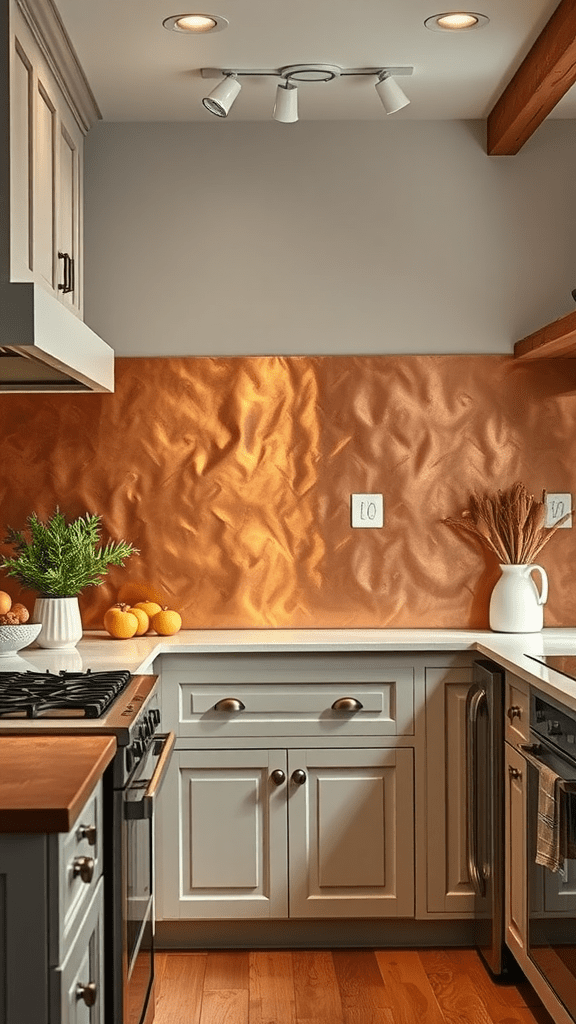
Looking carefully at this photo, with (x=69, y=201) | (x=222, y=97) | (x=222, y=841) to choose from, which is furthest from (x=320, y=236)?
(x=222, y=841)

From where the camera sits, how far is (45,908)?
1.68 metres

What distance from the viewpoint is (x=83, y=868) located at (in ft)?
6.01

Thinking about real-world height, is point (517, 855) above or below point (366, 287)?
below

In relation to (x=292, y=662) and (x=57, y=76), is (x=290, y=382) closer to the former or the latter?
(x=292, y=662)

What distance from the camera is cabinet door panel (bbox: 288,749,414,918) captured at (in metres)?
3.46

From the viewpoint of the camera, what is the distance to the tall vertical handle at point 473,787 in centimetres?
335

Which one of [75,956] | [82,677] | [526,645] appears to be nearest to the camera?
[75,956]

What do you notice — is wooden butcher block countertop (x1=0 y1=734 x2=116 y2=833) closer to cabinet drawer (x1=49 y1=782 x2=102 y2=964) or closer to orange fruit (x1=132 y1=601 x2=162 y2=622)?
cabinet drawer (x1=49 y1=782 x2=102 y2=964)

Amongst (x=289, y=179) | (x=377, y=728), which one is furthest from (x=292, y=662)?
(x=289, y=179)

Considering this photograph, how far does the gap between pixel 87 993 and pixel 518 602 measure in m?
2.22

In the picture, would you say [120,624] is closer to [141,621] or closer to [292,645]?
[141,621]

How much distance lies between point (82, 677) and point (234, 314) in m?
1.61

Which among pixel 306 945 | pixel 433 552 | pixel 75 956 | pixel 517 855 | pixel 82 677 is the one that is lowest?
pixel 306 945

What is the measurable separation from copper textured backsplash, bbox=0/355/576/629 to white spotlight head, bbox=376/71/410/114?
85cm
